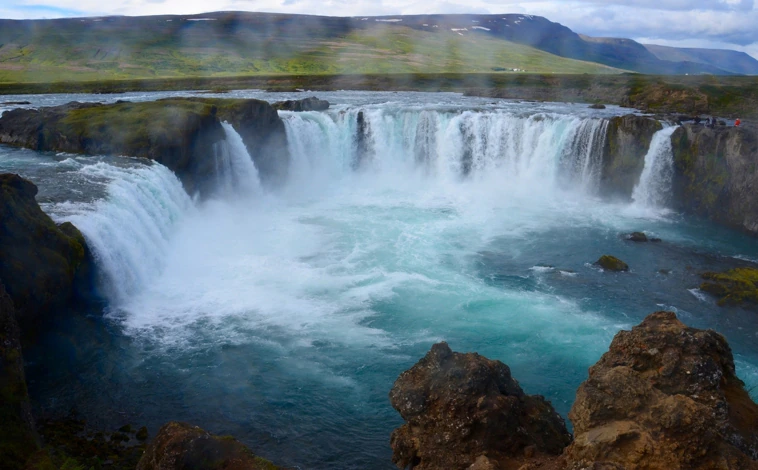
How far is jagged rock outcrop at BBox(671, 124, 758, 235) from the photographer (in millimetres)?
29031

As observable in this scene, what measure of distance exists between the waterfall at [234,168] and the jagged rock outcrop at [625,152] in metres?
20.9

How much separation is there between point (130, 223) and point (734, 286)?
21498 millimetres

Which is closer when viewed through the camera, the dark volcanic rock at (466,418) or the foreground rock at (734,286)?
the dark volcanic rock at (466,418)

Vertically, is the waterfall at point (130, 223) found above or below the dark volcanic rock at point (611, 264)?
above

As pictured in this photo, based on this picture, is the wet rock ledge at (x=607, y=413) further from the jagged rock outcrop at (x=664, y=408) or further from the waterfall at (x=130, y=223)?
the waterfall at (x=130, y=223)

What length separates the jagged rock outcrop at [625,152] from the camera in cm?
3322

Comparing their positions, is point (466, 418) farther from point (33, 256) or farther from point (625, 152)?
point (625, 152)

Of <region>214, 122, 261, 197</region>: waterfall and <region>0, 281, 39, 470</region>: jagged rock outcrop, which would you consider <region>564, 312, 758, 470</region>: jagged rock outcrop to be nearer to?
<region>0, 281, 39, 470</region>: jagged rock outcrop

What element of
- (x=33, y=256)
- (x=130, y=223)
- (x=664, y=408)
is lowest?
(x=130, y=223)

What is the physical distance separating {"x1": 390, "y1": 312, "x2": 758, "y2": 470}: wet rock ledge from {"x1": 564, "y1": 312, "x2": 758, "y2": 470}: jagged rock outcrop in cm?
1

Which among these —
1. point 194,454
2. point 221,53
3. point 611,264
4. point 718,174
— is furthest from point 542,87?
point 221,53

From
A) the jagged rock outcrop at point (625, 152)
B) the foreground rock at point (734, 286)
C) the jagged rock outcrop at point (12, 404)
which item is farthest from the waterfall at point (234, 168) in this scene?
the foreground rock at point (734, 286)

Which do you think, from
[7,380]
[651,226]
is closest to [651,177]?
[651,226]

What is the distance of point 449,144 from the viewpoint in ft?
127
